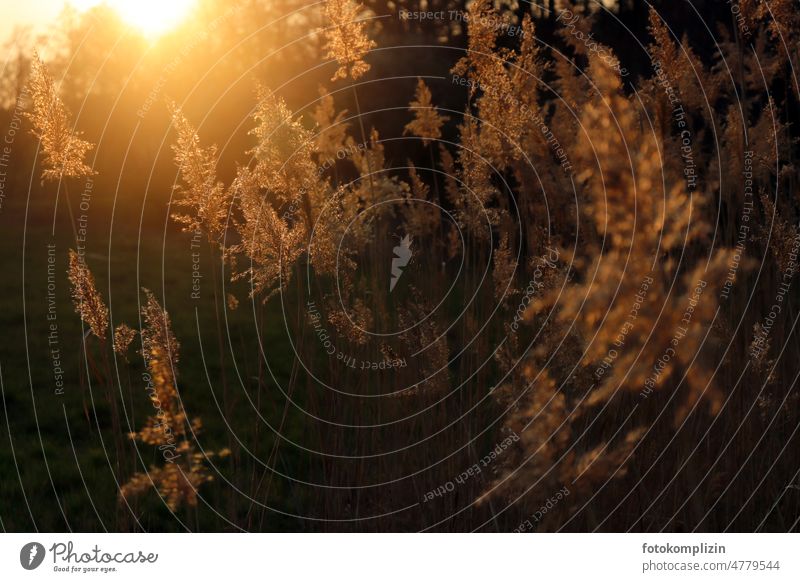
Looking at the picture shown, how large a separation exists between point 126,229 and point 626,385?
7.32 metres

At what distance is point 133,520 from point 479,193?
181 cm

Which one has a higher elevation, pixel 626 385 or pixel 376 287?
pixel 376 287

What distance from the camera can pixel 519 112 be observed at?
322 cm

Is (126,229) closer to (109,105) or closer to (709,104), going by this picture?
(109,105)

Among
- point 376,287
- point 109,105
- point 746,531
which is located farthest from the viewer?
point 109,105

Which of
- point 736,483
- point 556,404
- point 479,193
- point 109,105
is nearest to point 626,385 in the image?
point 556,404

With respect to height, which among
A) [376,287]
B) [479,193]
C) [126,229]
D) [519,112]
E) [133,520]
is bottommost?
[133,520]

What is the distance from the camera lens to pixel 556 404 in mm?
2674

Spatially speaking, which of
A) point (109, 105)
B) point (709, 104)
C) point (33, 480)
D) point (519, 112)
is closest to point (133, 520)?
point (33, 480)

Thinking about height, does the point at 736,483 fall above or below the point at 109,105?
below
